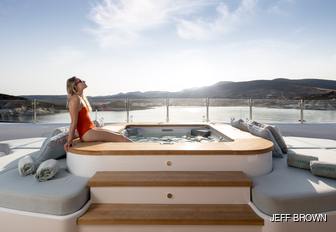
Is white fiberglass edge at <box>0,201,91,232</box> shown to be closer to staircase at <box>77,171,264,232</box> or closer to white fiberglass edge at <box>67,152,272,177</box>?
staircase at <box>77,171,264,232</box>

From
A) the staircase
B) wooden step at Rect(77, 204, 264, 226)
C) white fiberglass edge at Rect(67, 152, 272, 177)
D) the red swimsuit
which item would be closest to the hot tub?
white fiberglass edge at Rect(67, 152, 272, 177)

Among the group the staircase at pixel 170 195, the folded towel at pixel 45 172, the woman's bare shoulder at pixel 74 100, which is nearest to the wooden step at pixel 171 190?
the staircase at pixel 170 195

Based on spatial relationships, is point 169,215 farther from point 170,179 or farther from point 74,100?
point 74,100

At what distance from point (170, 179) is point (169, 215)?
0.86 feet

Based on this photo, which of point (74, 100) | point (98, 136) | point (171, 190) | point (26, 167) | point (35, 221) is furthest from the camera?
point (98, 136)

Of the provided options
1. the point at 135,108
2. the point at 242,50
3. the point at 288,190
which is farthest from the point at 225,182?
the point at 242,50

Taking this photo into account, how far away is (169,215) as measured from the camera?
181 cm

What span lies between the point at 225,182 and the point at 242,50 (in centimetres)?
513

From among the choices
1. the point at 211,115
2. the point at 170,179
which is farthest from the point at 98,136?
the point at 211,115

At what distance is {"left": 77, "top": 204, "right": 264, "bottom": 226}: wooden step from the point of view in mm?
1761

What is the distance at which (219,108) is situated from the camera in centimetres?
625

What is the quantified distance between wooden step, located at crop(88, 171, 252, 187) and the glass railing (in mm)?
3720

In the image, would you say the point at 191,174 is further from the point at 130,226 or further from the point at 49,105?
the point at 49,105

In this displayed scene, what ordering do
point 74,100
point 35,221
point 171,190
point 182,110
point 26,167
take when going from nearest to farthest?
point 35,221 → point 171,190 → point 26,167 → point 74,100 → point 182,110
